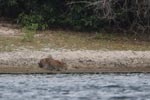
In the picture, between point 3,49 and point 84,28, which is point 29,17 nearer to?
point 84,28

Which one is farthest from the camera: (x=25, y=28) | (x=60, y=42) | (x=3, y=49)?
(x=25, y=28)

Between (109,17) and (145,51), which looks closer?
(145,51)

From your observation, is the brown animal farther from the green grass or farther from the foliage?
the foliage

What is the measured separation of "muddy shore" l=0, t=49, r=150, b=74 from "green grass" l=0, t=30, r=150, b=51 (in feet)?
2.86

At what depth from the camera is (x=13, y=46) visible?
25734 millimetres

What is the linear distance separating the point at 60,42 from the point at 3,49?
2.59 m

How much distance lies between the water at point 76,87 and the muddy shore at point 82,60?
3.25 ft

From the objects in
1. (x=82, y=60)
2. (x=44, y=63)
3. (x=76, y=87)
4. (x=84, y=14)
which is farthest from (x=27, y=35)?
(x=76, y=87)

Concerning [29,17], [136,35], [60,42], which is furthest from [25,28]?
[136,35]

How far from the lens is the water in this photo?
18094mm

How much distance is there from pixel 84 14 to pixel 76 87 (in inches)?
375

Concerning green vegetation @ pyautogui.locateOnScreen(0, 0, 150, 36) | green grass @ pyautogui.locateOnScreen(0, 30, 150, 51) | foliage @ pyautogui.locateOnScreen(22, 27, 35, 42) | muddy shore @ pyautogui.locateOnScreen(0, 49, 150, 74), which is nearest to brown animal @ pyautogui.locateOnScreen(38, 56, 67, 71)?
muddy shore @ pyautogui.locateOnScreen(0, 49, 150, 74)

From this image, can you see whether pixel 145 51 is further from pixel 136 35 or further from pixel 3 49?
pixel 3 49

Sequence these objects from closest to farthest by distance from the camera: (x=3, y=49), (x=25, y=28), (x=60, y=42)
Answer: (x=3, y=49) → (x=60, y=42) → (x=25, y=28)
